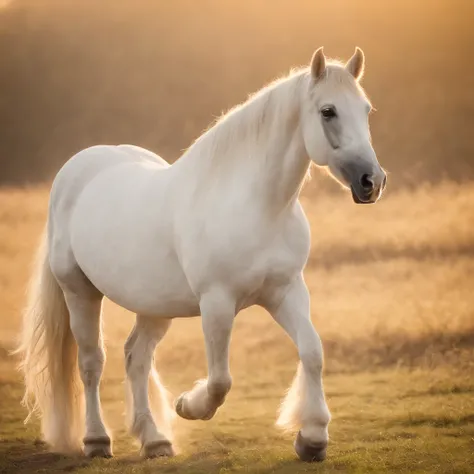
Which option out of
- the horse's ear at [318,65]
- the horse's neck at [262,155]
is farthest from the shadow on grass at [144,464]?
the horse's ear at [318,65]

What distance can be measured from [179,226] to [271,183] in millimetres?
386

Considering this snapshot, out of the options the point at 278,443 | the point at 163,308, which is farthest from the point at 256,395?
the point at 163,308

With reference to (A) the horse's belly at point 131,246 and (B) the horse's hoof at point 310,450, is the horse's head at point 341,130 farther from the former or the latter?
(B) the horse's hoof at point 310,450

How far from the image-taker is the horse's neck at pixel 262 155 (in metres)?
3.25

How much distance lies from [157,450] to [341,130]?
5.23 ft

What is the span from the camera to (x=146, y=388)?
13.3 ft

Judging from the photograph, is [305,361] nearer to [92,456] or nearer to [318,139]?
[318,139]

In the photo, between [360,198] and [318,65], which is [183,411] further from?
[318,65]

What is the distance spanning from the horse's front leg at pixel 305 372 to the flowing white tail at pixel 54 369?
3.93 feet

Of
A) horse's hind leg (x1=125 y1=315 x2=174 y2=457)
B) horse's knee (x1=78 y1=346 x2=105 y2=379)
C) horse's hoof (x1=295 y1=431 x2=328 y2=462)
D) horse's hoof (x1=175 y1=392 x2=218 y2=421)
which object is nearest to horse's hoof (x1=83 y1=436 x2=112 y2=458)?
horse's hind leg (x1=125 y1=315 x2=174 y2=457)

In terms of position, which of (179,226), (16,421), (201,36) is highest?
(201,36)

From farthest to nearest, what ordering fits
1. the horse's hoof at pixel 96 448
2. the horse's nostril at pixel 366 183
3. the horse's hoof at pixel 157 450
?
the horse's hoof at pixel 96 448 → the horse's hoof at pixel 157 450 → the horse's nostril at pixel 366 183

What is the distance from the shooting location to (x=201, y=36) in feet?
20.2

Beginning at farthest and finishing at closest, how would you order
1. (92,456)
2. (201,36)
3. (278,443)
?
(201,36)
(278,443)
(92,456)
